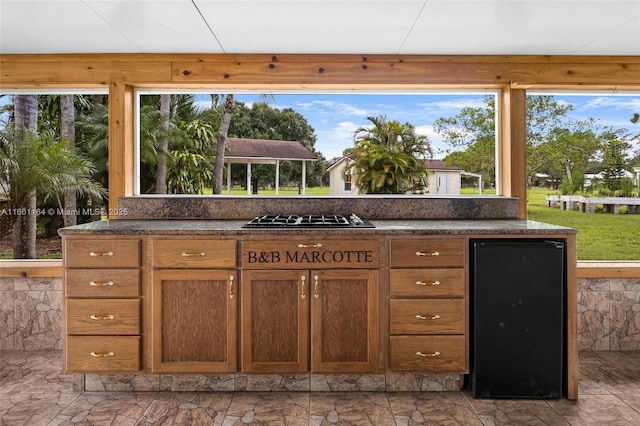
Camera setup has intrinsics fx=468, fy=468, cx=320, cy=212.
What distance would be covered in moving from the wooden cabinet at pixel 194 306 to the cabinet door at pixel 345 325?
467 millimetres

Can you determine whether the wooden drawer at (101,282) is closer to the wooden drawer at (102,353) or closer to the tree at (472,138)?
the wooden drawer at (102,353)

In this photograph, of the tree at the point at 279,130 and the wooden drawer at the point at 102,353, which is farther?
the tree at the point at 279,130

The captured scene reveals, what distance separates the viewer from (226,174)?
353 centimetres

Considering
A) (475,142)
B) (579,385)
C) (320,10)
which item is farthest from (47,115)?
(579,385)

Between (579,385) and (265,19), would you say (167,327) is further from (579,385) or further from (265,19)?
(579,385)

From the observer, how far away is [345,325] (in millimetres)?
2602

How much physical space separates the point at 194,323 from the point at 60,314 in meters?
1.42

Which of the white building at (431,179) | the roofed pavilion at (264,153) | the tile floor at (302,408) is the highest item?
the roofed pavilion at (264,153)

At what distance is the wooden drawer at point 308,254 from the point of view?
2.58 meters

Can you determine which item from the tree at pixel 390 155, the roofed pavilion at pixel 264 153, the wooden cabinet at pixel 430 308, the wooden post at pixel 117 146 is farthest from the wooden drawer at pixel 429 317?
the wooden post at pixel 117 146

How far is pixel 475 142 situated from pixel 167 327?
2.53 meters

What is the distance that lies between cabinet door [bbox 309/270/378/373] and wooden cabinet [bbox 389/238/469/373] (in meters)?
0.12

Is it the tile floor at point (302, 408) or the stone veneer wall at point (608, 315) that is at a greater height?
the stone veneer wall at point (608, 315)

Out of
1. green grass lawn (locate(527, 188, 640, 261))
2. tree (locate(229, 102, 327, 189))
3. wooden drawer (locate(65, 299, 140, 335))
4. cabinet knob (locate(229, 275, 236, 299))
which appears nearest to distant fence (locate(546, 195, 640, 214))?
green grass lawn (locate(527, 188, 640, 261))
